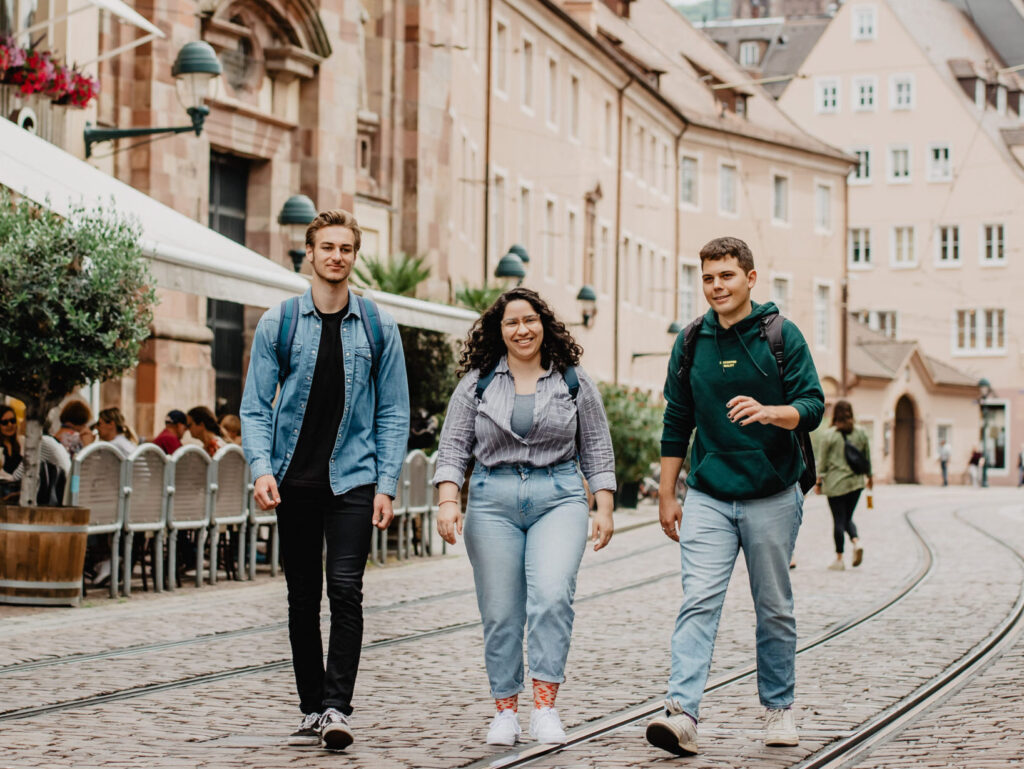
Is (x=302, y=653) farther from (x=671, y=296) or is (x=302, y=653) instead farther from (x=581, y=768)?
(x=671, y=296)

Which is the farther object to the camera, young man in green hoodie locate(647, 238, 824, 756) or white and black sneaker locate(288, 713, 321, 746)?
white and black sneaker locate(288, 713, 321, 746)

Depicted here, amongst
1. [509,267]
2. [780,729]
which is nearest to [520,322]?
[780,729]

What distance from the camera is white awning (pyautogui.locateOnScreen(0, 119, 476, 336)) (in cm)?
1315

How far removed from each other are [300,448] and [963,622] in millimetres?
6729

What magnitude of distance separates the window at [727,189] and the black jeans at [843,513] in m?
42.1

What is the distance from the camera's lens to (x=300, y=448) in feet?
22.2

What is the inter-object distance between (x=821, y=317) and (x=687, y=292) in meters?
8.34

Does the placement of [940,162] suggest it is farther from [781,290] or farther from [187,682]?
[187,682]

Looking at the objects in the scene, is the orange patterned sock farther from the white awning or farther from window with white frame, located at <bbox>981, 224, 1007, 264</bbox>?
window with white frame, located at <bbox>981, 224, 1007, 264</bbox>

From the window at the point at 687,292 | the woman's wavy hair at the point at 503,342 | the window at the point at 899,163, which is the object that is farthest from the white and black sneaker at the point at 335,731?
the window at the point at 899,163

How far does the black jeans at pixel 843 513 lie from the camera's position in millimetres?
17328

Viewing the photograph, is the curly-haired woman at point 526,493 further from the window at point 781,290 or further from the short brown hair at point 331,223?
the window at point 781,290

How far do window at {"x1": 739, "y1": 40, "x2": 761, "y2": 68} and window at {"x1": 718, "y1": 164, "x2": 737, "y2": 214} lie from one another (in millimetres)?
23552

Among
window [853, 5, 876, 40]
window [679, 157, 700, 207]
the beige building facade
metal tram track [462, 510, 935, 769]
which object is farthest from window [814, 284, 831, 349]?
metal tram track [462, 510, 935, 769]
